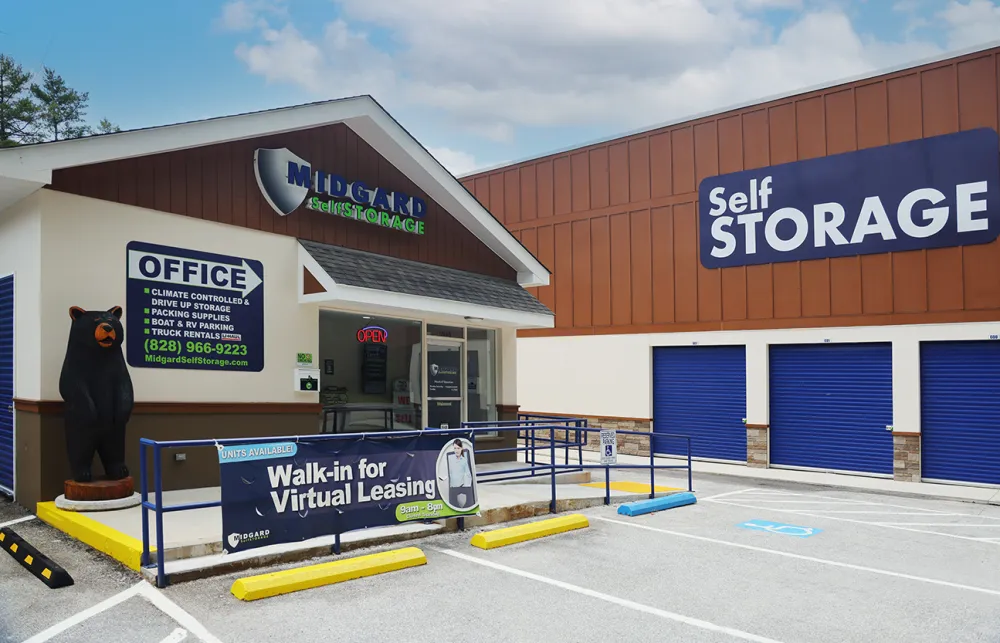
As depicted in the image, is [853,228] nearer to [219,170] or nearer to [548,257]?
[548,257]

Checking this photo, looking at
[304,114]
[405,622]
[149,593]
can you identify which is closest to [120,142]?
[304,114]

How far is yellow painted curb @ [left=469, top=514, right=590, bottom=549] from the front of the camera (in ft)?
27.5

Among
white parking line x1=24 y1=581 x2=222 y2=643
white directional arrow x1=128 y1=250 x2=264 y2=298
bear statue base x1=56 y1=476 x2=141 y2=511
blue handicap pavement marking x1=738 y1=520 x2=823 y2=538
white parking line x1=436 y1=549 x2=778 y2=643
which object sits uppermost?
white directional arrow x1=128 y1=250 x2=264 y2=298

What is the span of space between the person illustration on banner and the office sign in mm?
4936

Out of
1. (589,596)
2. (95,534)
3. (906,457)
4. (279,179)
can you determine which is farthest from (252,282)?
(906,457)

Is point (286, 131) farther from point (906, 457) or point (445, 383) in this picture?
point (906, 457)

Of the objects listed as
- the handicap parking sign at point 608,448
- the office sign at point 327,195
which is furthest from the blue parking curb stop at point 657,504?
the office sign at point 327,195

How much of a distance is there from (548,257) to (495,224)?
9.57 meters

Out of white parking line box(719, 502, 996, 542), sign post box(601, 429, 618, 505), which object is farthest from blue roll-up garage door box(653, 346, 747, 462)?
sign post box(601, 429, 618, 505)

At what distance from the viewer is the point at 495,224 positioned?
14.7 m

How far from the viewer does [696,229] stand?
805 inches

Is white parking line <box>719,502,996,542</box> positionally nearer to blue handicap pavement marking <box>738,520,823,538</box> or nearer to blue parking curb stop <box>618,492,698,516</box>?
blue parking curb stop <box>618,492,698,516</box>

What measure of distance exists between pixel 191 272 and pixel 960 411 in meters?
15.5

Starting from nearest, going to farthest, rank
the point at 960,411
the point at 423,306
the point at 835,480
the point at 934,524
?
the point at 934,524
the point at 423,306
the point at 960,411
the point at 835,480
